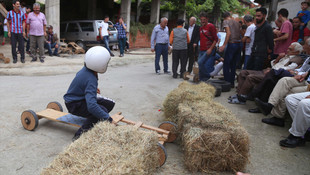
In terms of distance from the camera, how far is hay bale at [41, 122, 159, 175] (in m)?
1.92

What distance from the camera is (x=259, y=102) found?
4773 mm

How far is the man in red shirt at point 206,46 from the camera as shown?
7.19 meters

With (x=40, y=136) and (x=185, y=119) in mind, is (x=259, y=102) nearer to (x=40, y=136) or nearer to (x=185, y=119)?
(x=185, y=119)

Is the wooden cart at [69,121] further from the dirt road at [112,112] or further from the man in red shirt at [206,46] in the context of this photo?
the man in red shirt at [206,46]

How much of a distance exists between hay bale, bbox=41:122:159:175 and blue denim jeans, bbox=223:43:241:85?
17.3ft

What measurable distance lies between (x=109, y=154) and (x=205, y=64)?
596cm

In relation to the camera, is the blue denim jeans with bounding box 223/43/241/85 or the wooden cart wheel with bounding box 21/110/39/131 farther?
the blue denim jeans with bounding box 223/43/241/85

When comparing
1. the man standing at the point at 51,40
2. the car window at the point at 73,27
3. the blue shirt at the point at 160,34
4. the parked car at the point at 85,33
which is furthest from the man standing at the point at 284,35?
the car window at the point at 73,27

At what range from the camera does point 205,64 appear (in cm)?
758

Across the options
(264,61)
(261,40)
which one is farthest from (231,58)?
(261,40)

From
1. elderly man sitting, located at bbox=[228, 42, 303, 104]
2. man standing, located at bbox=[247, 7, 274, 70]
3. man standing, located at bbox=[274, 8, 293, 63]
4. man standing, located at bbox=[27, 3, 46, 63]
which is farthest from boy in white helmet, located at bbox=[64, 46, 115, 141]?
man standing, located at bbox=[27, 3, 46, 63]

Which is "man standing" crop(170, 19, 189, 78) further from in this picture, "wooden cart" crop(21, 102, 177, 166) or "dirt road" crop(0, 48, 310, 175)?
"wooden cart" crop(21, 102, 177, 166)

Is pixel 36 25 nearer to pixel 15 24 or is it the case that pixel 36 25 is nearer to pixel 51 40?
pixel 15 24

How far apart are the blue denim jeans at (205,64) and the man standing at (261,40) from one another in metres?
1.32
